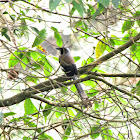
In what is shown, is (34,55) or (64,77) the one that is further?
(34,55)

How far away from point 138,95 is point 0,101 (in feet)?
4.71

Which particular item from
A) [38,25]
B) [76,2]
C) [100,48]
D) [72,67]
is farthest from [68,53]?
[76,2]

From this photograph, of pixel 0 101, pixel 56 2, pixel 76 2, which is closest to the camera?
pixel 56 2

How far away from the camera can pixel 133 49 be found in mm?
2631

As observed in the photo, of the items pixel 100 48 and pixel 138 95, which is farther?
pixel 100 48

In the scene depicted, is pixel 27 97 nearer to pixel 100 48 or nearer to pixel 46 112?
pixel 46 112

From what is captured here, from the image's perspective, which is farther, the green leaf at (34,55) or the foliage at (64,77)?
the green leaf at (34,55)

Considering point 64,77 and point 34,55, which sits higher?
point 34,55

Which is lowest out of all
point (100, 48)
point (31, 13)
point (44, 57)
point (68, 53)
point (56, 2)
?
point (56, 2)

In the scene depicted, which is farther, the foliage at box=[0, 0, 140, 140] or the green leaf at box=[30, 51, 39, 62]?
the green leaf at box=[30, 51, 39, 62]

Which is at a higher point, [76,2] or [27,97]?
[76,2]

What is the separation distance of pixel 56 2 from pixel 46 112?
1.36 meters

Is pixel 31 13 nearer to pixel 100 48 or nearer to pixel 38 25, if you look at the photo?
pixel 38 25

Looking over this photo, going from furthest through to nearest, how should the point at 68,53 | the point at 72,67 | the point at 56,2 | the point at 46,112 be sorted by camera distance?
the point at 68,53, the point at 72,67, the point at 46,112, the point at 56,2
